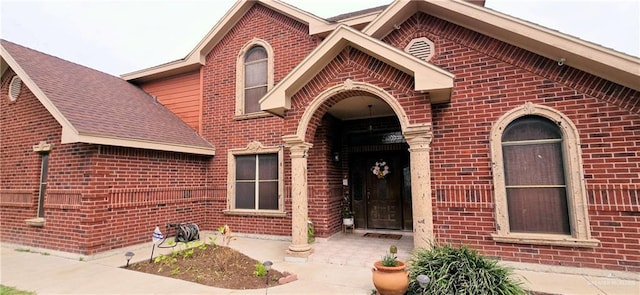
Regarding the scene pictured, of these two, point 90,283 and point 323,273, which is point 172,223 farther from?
point 323,273

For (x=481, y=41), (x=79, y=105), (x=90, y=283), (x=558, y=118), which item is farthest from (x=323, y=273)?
(x=79, y=105)

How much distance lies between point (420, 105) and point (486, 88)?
1.57m

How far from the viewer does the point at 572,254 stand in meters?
4.64

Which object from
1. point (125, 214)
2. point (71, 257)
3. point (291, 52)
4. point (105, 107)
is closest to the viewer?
point (71, 257)

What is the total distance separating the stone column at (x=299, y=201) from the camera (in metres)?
5.52

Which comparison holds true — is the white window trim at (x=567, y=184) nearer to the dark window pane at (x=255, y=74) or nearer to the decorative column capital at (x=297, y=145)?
the decorative column capital at (x=297, y=145)

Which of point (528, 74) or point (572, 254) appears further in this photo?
point (528, 74)

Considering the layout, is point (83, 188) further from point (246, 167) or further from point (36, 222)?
point (246, 167)

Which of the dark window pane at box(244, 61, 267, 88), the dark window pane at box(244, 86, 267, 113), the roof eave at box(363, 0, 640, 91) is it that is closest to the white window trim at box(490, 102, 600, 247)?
the roof eave at box(363, 0, 640, 91)

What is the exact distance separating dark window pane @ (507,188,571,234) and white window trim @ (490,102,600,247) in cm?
9

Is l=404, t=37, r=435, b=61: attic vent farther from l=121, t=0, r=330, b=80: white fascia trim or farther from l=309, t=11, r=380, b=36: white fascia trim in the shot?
l=121, t=0, r=330, b=80: white fascia trim

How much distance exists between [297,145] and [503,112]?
12.5 ft

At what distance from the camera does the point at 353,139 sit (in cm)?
797

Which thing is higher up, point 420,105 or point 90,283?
point 420,105
